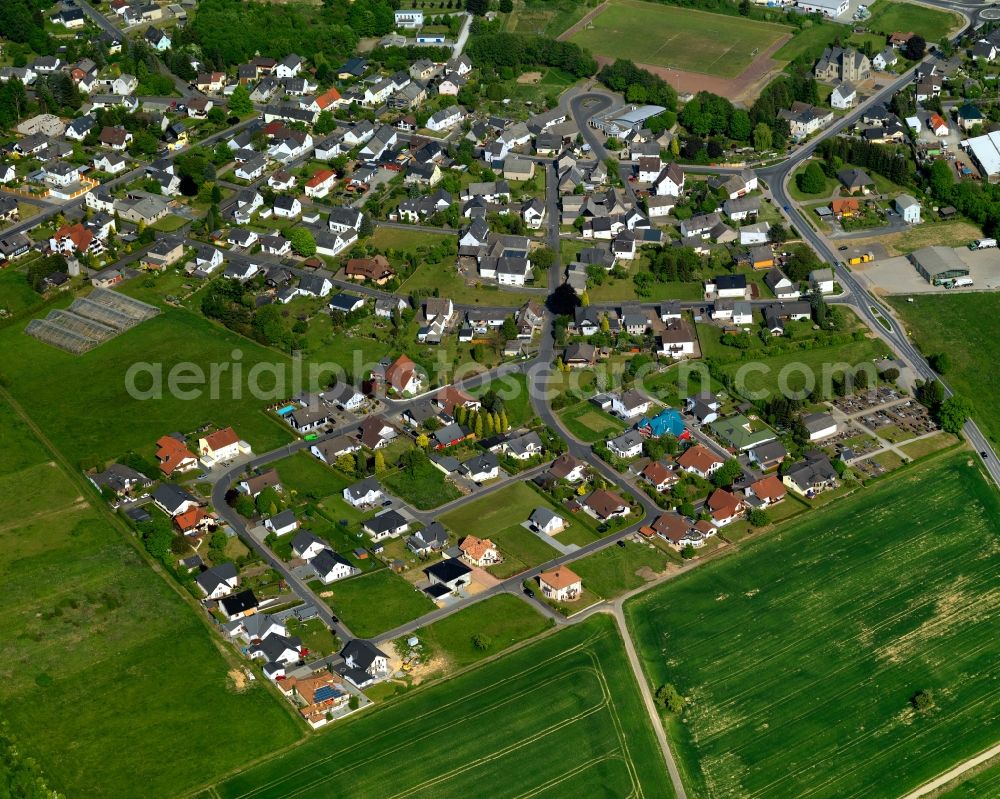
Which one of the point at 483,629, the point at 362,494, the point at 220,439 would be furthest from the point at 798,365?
the point at 220,439

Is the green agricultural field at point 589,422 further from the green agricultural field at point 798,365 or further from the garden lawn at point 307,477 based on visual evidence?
the garden lawn at point 307,477

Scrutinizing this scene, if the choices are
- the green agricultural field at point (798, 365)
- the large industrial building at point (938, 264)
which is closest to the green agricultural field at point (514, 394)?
the green agricultural field at point (798, 365)

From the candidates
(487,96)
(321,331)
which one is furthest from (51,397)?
(487,96)

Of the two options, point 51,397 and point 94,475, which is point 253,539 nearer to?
point 94,475

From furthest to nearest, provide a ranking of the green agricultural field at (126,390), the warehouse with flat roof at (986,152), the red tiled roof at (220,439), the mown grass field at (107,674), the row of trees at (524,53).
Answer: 1. the row of trees at (524,53)
2. the warehouse with flat roof at (986,152)
3. the green agricultural field at (126,390)
4. the red tiled roof at (220,439)
5. the mown grass field at (107,674)

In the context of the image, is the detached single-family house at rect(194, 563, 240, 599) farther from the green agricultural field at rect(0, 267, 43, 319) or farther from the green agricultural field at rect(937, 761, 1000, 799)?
the green agricultural field at rect(0, 267, 43, 319)

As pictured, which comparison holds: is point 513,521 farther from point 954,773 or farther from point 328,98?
point 328,98
